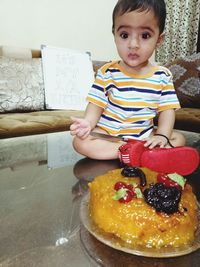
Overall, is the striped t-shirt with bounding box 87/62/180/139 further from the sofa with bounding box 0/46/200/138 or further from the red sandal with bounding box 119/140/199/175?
the sofa with bounding box 0/46/200/138

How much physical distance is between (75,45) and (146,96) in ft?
6.60

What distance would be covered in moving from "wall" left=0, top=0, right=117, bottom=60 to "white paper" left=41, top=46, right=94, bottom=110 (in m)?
0.23

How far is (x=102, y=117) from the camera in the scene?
4.02ft

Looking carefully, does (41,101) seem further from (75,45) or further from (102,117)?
(102,117)

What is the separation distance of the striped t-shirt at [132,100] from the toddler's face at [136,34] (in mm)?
121

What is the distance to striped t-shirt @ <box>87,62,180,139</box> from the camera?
119cm

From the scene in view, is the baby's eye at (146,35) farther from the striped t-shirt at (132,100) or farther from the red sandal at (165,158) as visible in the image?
the red sandal at (165,158)

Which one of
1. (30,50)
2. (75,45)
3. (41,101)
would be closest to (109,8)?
(75,45)

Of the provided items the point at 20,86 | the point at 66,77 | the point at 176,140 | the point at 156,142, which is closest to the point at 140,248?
the point at 156,142

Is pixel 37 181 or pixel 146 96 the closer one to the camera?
pixel 37 181

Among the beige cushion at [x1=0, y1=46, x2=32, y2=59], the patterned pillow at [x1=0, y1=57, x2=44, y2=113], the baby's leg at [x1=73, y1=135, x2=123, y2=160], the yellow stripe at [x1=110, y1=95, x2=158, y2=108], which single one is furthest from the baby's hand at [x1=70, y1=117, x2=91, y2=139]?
the beige cushion at [x1=0, y1=46, x2=32, y2=59]

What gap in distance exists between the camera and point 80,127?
0.94m

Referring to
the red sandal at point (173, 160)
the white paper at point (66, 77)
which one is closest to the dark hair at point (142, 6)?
the red sandal at point (173, 160)

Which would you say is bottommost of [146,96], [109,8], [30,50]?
[146,96]
